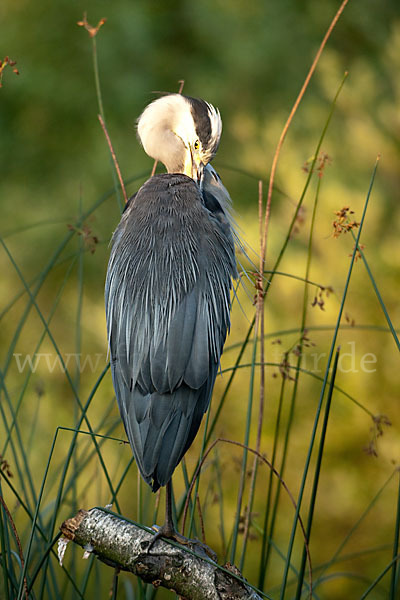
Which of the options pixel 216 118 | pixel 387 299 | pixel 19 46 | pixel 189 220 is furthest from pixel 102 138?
pixel 189 220

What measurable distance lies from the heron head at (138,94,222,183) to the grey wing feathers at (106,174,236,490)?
0.17 metres

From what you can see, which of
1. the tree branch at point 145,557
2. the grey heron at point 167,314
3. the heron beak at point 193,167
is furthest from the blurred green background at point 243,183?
the tree branch at point 145,557

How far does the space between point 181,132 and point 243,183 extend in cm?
176

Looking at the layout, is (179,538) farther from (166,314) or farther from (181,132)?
(181,132)

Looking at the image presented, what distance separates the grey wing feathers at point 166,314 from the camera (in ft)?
3.70

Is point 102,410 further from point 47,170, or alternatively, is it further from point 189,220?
point 189,220

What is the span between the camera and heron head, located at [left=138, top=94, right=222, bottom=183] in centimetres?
149

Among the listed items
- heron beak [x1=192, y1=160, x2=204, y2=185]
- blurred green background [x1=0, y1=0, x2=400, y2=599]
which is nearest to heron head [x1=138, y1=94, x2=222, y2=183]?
heron beak [x1=192, y1=160, x2=204, y2=185]

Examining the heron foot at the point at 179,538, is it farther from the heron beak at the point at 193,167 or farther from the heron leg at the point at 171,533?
the heron beak at the point at 193,167

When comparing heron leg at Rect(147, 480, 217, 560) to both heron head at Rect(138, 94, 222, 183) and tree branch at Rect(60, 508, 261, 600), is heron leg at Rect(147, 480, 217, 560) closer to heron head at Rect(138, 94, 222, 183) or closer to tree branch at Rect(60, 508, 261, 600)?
tree branch at Rect(60, 508, 261, 600)

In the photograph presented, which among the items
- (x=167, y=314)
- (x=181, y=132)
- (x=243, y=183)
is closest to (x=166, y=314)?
(x=167, y=314)

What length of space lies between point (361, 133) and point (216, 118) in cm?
174

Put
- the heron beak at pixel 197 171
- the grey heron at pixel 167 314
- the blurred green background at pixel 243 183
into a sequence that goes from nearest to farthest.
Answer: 1. the grey heron at pixel 167 314
2. the heron beak at pixel 197 171
3. the blurred green background at pixel 243 183

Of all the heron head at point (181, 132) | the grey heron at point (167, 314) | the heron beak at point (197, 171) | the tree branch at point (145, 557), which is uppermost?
the heron head at point (181, 132)
